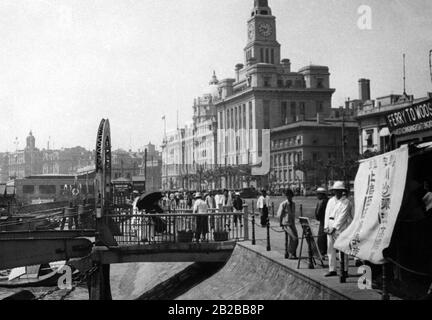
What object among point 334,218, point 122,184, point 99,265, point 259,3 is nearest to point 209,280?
point 99,265

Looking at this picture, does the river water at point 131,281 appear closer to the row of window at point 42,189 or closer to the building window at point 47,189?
the row of window at point 42,189

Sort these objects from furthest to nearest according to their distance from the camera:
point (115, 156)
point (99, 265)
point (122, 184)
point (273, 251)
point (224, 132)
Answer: point (115, 156) < point (224, 132) < point (122, 184) < point (99, 265) < point (273, 251)

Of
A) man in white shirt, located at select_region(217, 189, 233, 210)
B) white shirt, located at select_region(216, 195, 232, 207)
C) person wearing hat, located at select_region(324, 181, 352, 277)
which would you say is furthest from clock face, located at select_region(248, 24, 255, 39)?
person wearing hat, located at select_region(324, 181, 352, 277)

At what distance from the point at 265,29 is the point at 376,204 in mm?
→ 128278

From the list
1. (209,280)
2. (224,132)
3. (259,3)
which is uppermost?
(259,3)

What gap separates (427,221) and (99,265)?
10194 mm

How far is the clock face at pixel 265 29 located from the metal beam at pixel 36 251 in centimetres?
12183

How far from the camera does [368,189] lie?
8938mm

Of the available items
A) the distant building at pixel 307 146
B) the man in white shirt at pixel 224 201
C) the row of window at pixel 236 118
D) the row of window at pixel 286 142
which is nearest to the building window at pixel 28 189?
Result: the distant building at pixel 307 146

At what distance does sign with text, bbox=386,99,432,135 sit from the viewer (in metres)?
8.15

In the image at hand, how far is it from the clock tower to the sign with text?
123 metres

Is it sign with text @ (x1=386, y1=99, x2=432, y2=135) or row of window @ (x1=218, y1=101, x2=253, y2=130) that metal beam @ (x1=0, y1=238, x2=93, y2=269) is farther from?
row of window @ (x1=218, y1=101, x2=253, y2=130)

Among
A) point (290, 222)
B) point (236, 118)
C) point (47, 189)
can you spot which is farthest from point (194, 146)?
point (290, 222)

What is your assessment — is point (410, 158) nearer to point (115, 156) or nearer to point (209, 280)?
point (209, 280)
